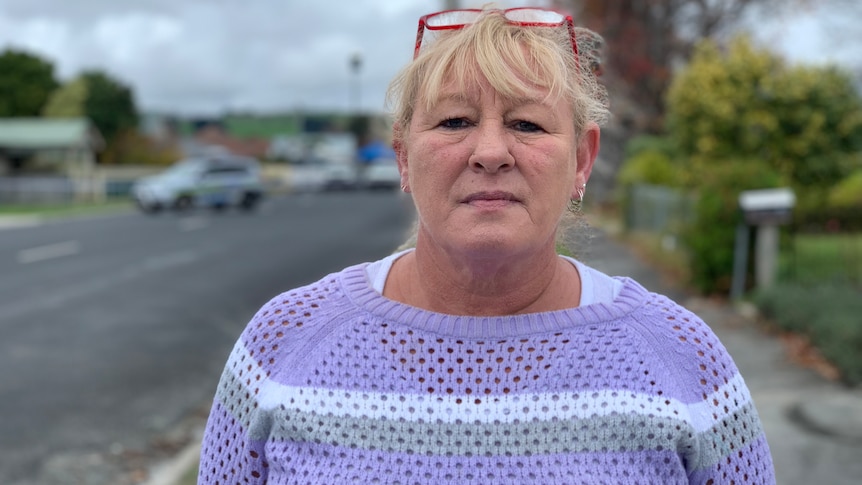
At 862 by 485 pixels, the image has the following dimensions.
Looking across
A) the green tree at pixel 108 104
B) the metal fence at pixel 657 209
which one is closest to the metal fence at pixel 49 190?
the green tree at pixel 108 104

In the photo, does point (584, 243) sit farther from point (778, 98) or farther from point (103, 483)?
point (778, 98)

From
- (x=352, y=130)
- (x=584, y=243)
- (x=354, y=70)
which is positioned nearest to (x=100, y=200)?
(x=354, y=70)

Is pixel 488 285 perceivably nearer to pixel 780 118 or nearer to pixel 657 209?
pixel 780 118

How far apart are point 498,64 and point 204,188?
29.9m

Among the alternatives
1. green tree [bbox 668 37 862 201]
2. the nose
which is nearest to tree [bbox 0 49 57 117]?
green tree [bbox 668 37 862 201]

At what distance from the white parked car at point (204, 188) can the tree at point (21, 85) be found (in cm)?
3831

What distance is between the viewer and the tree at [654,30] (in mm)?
Result: 25422

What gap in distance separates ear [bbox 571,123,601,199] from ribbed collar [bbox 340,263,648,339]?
0.74 feet

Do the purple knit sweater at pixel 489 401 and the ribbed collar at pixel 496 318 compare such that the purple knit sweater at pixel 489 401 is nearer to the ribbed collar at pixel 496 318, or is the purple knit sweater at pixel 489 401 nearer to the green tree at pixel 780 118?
the ribbed collar at pixel 496 318

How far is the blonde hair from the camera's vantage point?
166 centimetres

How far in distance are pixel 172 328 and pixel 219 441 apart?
802cm

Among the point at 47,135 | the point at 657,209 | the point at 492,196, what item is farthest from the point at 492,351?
the point at 47,135

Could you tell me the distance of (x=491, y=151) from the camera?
64.4 inches

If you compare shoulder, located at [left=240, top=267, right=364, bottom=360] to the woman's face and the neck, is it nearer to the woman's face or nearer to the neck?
the neck
